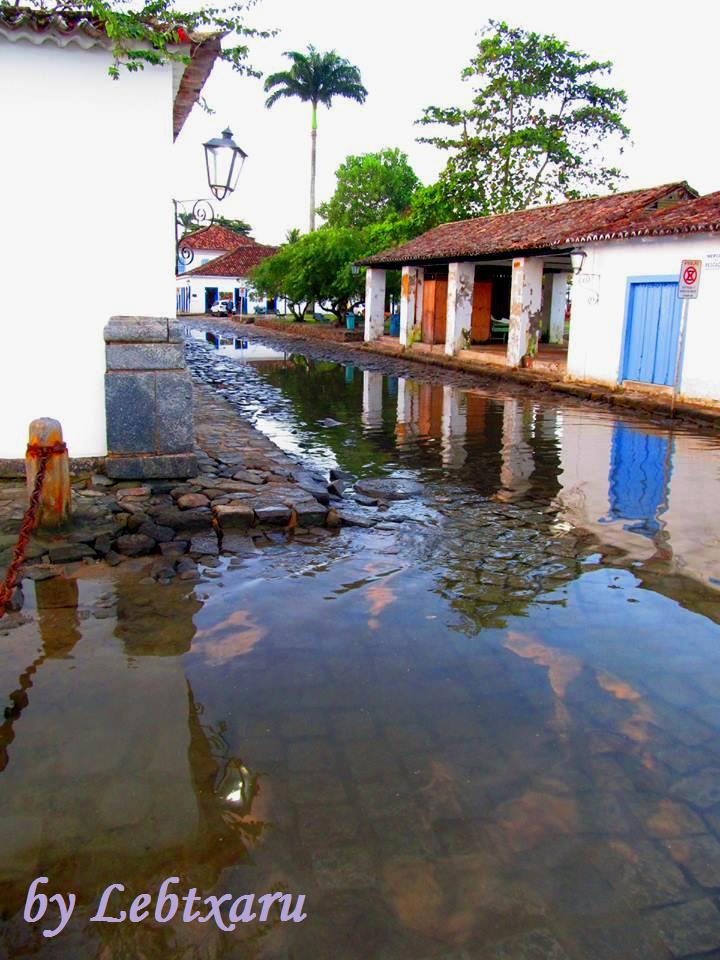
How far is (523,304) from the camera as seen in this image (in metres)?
21.0

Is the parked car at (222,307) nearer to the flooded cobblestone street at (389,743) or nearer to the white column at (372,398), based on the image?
the white column at (372,398)

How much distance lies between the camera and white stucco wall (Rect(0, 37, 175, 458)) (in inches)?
266

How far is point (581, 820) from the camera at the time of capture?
305cm

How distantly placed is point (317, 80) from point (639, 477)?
4418 centimetres

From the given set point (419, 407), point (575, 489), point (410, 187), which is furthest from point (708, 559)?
point (410, 187)

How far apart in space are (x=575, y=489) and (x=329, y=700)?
512 cm

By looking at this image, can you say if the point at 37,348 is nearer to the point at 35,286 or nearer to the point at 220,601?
the point at 35,286

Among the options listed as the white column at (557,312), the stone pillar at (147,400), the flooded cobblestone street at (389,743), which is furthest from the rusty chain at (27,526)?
the white column at (557,312)

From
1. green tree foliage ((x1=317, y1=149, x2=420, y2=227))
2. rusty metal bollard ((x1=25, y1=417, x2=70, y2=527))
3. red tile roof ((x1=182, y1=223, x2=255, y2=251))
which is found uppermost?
green tree foliage ((x1=317, y1=149, x2=420, y2=227))

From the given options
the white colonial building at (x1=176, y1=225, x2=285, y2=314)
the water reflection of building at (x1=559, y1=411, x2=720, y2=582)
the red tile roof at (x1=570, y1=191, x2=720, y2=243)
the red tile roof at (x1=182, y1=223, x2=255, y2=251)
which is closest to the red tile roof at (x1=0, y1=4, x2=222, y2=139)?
the water reflection of building at (x1=559, y1=411, x2=720, y2=582)

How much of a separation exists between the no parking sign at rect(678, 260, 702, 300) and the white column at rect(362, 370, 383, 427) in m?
5.42

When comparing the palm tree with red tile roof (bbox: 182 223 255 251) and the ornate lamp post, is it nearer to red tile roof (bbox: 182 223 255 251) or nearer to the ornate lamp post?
red tile roof (bbox: 182 223 255 251)

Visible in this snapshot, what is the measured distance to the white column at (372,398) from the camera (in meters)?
13.0

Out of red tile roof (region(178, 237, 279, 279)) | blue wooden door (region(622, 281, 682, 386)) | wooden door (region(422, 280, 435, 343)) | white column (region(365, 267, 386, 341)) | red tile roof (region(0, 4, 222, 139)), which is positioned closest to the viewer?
red tile roof (region(0, 4, 222, 139))
